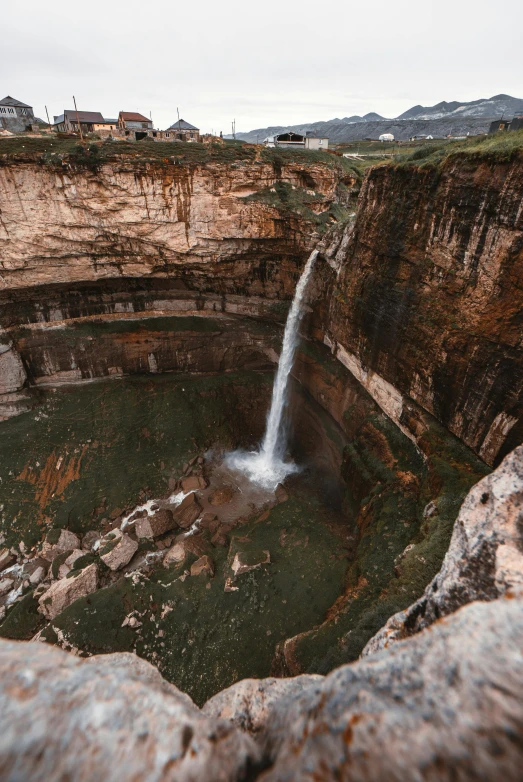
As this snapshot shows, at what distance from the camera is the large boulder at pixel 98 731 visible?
2682 mm

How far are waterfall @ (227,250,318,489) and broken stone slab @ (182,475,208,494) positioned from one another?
216cm

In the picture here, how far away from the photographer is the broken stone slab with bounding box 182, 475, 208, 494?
60.5 ft

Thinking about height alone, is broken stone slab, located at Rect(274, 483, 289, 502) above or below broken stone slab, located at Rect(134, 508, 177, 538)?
above

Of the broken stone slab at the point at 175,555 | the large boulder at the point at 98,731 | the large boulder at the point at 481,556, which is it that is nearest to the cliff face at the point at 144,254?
the broken stone slab at the point at 175,555

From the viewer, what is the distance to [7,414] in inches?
793

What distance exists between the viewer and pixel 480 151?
9422 mm

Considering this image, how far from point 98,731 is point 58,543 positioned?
15.6 meters

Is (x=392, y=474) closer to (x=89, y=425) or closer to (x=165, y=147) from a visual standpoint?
(x=89, y=425)

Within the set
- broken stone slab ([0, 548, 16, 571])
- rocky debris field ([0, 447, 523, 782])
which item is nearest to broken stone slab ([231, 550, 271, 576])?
rocky debris field ([0, 447, 523, 782])

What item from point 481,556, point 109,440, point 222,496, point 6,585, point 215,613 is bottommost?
Answer: point 6,585

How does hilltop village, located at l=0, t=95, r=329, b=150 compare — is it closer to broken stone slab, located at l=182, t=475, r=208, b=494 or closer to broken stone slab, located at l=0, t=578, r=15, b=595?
broken stone slab, located at l=182, t=475, r=208, b=494

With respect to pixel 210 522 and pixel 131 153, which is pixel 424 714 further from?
pixel 131 153

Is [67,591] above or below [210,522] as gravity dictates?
above

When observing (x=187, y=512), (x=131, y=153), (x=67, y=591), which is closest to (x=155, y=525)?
(x=187, y=512)
